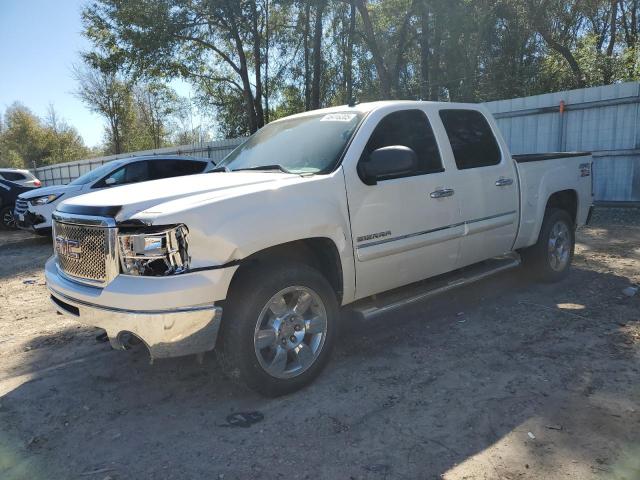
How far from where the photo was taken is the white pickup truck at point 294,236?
301 centimetres

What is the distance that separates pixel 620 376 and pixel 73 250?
12.6 ft

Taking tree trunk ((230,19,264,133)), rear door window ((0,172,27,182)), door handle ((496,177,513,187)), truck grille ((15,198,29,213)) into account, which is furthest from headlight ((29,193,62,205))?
tree trunk ((230,19,264,133))

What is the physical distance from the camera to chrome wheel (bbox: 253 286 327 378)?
3369 mm

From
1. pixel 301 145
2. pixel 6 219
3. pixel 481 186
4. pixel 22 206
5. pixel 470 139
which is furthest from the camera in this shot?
pixel 6 219

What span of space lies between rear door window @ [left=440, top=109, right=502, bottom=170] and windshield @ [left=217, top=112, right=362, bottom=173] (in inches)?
42.0

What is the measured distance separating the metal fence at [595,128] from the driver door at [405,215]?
8.06 meters

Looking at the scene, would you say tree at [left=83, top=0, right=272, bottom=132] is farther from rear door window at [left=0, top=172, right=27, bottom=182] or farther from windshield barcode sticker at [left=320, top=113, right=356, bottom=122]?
windshield barcode sticker at [left=320, top=113, right=356, bottom=122]

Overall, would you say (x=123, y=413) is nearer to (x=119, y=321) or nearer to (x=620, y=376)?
(x=119, y=321)

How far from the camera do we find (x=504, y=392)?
3410 millimetres

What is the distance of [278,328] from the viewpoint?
3.40m

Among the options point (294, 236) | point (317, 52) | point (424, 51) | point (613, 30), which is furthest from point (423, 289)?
point (613, 30)

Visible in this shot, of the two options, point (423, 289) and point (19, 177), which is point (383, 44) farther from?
point (423, 289)

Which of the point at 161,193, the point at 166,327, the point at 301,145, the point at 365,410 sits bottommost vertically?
the point at 365,410

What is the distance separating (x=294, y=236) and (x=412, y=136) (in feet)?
5.41
